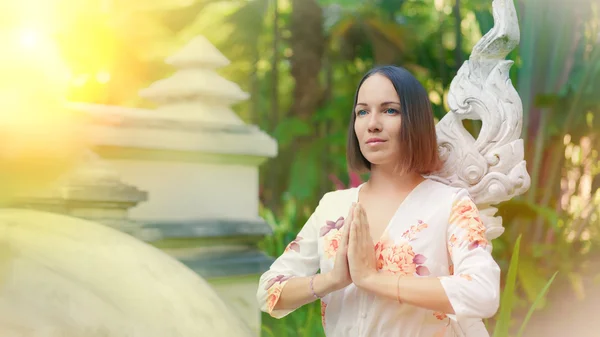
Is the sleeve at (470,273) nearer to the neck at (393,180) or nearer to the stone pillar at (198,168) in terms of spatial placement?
the neck at (393,180)

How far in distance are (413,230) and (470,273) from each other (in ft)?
0.52

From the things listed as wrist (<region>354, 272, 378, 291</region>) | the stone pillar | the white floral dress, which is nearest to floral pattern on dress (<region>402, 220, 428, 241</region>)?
the white floral dress

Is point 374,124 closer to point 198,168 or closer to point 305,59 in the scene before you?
point 198,168

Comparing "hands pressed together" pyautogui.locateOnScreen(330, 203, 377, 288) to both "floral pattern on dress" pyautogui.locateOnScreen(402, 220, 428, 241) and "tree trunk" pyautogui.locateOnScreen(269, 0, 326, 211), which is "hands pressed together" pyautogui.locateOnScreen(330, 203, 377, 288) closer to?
"floral pattern on dress" pyautogui.locateOnScreen(402, 220, 428, 241)

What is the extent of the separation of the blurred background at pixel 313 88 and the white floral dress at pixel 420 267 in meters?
0.59

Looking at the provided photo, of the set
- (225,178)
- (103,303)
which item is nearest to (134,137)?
(225,178)

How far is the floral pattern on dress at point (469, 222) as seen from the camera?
1240 mm

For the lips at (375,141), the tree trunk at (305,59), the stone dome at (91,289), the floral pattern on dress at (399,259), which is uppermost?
the tree trunk at (305,59)

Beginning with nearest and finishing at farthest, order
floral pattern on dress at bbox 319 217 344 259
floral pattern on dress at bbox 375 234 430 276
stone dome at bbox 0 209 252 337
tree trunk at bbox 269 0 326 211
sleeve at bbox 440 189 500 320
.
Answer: sleeve at bbox 440 189 500 320 < floral pattern on dress at bbox 375 234 430 276 < floral pattern on dress at bbox 319 217 344 259 < stone dome at bbox 0 209 252 337 < tree trunk at bbox 269 0 326 211

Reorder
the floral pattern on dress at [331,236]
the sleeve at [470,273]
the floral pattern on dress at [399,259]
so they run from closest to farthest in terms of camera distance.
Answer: the sleeve at [470,273] < the floral pattern on dress at [399,259] < the floral pattern on dress at [331,236]

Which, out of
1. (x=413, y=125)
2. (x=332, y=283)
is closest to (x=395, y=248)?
(x=332, y=283)

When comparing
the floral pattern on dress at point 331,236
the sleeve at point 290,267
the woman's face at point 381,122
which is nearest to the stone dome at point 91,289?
the sleeve at point 290,267

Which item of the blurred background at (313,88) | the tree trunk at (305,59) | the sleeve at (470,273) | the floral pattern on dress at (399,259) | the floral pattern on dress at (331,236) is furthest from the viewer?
the tree trunk at (305,59)

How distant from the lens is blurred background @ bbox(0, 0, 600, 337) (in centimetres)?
214
